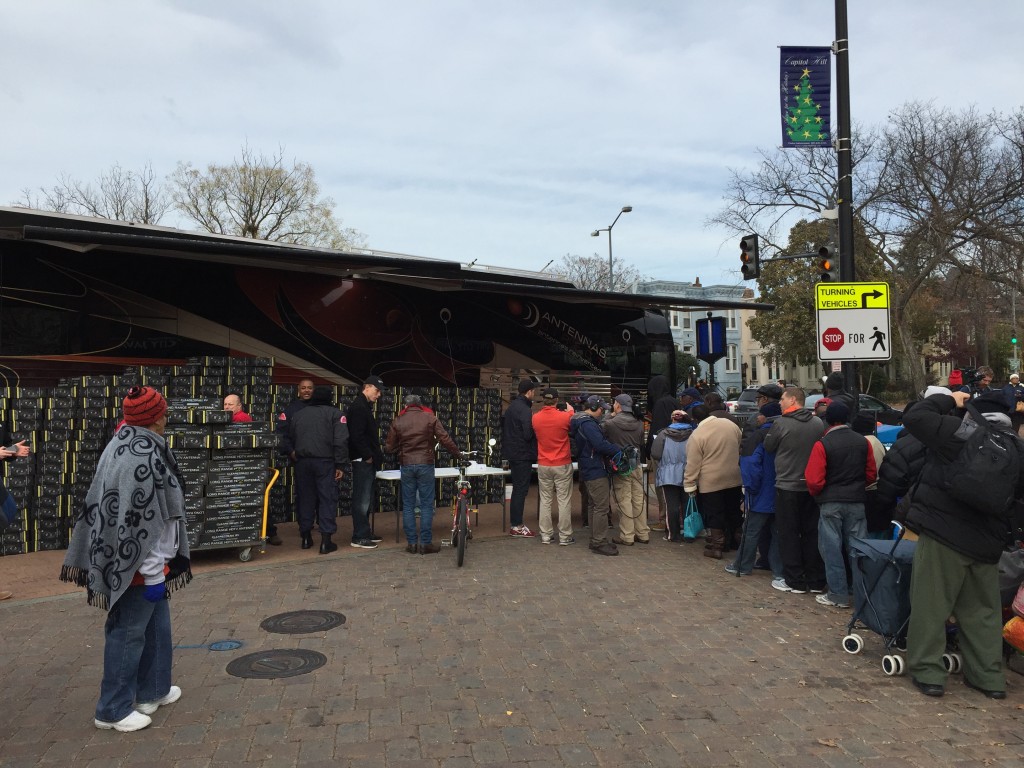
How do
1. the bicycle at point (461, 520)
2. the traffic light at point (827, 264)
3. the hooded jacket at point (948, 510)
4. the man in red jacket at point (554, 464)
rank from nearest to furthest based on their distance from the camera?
the hooded jacket at point (948, 510)
the bicycle at point (461, 520)
the man in red jacket at point (554, 464)
the traffic light at point (827, 264)

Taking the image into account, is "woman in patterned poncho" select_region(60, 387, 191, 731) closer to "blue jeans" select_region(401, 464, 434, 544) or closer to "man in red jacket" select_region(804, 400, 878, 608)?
"blue jeans" select_region(401, 464, 434, 544)

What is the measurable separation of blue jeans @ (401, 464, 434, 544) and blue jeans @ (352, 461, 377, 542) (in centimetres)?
54

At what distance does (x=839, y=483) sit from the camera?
6359 mm

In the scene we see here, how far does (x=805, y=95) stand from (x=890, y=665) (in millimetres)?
7635

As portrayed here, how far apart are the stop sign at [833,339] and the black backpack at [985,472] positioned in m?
4.26

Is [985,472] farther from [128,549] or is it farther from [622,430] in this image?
[622,430]

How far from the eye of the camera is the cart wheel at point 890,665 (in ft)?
16.4

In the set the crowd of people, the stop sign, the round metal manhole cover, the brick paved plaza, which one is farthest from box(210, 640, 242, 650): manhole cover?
the stop sign

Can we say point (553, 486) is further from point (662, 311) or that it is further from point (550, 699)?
point (662, 311)

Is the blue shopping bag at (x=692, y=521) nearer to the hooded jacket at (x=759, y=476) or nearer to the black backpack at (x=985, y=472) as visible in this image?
the hooded jacket at (x=759, y=476)

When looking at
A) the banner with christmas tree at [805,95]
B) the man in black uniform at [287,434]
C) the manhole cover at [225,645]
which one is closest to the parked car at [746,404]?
the banner with christmas tree at [805,95]

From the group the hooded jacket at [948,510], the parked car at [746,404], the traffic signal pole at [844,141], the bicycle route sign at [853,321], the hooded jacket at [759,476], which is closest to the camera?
the hooded jacket at [948,510]

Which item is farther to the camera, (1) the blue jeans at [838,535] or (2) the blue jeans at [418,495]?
(2) the blue jeans at [418,495]

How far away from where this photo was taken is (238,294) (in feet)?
35.6
